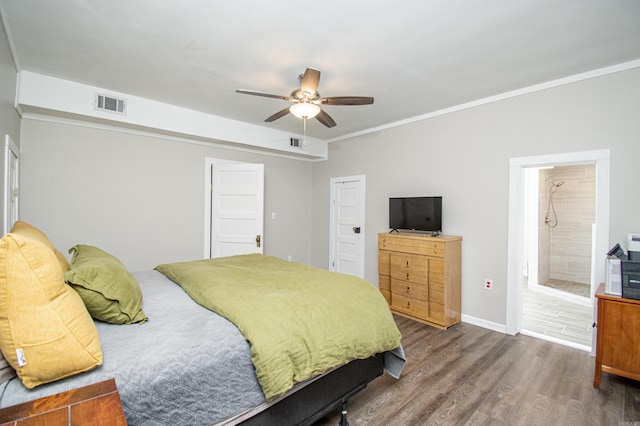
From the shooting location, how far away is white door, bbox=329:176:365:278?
5082 mm

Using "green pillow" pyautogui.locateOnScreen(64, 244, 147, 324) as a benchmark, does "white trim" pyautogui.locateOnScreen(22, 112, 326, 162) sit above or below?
above

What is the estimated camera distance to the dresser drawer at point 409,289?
11.9ft

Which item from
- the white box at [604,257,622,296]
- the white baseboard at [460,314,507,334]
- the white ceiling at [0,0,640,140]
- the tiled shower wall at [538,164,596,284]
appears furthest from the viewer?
the tiled shower wall at [538,164,596,284]

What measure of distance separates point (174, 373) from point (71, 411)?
1.31ft

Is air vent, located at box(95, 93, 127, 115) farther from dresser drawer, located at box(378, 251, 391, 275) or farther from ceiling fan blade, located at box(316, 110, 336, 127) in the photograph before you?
dresser drawer, located at box(378, 251, 391, 275)

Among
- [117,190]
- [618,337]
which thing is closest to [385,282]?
[618,337]

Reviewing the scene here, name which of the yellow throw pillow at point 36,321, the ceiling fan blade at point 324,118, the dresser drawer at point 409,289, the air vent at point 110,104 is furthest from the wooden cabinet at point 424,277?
the air vent at point 110,104

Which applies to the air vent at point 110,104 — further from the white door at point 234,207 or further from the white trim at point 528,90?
the white trim at point 528,90

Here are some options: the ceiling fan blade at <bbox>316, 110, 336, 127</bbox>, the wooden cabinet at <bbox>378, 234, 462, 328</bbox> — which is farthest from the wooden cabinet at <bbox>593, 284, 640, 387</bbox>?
the ceiling fan blade at <bbox>316, 110, 336, 127</bbox>

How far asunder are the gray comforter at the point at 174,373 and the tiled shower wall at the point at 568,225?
5.96m

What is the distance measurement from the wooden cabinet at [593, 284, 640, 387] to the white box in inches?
2.6

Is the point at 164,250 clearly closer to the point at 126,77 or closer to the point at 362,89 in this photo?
the point at 126,77

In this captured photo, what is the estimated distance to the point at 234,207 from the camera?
4586mm

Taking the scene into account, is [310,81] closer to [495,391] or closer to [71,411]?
[71,411]
